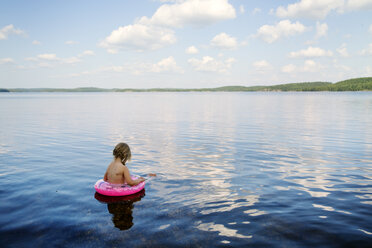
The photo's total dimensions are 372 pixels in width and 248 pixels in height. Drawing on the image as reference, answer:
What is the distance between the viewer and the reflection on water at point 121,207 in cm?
892

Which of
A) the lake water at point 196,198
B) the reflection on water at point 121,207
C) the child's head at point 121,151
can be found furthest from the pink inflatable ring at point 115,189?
the child's head at point 121,151

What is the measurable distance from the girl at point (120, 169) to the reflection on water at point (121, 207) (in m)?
0.58

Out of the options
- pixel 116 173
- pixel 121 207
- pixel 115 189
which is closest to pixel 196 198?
pixel 121 207

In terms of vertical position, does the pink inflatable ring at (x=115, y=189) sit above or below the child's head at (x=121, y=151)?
below

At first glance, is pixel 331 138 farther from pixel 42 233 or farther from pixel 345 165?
pixel 42 233

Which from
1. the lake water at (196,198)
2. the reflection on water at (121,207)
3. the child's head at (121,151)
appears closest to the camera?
the lake water at (196,198)

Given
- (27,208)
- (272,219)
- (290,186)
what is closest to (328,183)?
(290,186)

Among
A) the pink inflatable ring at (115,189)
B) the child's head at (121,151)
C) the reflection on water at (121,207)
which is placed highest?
the child's head at (121,151)

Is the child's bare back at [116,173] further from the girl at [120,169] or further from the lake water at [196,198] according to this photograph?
the lake water at [196,198]

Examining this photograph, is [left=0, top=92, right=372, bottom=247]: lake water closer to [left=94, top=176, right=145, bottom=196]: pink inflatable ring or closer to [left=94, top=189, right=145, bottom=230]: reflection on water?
[left=94, top=189, right=145, bottom=230]: reflection on water

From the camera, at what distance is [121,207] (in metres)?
10.3

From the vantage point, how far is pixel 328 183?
13.0 m

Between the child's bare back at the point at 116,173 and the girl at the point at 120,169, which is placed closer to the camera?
the girl at the point at 120,169

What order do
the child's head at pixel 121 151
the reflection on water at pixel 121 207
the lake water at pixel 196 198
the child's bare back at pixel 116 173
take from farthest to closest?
the child's bare back at pixel 116 173
the child's head at pixel 121 151
the reflection on water at pixel 121 207
the lake water at pixel 196 198
